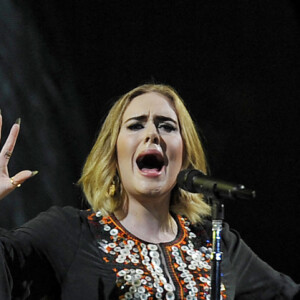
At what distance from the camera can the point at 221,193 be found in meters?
1.69

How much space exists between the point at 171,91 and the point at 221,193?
83 centimetres

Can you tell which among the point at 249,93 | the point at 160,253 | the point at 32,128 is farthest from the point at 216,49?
the point at 160,253

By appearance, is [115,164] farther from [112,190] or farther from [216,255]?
[216,255]

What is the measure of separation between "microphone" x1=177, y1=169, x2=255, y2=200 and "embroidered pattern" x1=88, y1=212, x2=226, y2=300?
410mm

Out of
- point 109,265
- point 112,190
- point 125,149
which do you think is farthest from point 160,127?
point 109,265

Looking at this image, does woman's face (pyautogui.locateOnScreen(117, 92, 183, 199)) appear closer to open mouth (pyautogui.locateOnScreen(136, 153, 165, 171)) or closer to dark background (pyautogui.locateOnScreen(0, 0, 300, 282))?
open mouth (pyautogui.locateOnScreen(136, 153, 165, 171))

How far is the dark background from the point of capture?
2.65 meters

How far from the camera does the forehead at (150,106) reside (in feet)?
7.66

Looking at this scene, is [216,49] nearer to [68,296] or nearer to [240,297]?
[240,297]

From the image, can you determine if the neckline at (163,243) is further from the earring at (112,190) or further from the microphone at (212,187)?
the microphone at (212,187)

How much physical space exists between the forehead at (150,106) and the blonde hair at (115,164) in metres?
0.02

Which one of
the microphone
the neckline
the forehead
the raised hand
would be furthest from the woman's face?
the raised hand

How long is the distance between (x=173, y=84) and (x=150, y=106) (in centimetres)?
61

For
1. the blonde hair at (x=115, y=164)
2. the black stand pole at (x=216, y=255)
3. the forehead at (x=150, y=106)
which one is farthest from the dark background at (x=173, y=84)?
the black stand pole at (x=216, y=255)
